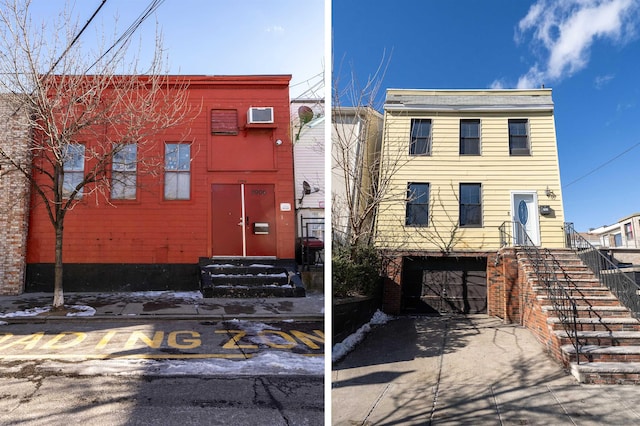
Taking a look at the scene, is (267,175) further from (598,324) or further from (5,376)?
(598,324)

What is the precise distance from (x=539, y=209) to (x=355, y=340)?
1.71 metres

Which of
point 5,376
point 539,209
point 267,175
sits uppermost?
point 267,175

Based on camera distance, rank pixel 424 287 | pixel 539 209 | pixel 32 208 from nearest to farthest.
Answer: pixel 539 209 < pixel 424 287 < pixel 32 208

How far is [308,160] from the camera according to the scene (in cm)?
1111

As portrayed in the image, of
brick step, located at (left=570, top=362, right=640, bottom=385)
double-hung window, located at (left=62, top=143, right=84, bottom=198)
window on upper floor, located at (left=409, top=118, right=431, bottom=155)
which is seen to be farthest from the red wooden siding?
brick step, located at (left=570, top=362, right=640, bottom=385)

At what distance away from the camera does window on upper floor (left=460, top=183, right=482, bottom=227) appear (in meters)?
4.05

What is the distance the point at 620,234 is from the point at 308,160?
309 inches

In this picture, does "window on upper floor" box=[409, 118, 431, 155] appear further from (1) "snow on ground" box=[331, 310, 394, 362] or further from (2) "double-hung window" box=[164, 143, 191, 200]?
(2) "double-hung window" box=[164, 143, 191, 200]

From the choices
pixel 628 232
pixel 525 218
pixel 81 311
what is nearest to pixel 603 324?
pixel 628 232

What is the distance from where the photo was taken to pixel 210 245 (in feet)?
30.4

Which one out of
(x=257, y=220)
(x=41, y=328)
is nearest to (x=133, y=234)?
(x=257, y=220)

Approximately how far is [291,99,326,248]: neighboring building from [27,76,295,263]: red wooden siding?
3.58 feet

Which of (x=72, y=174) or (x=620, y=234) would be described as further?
(x=72, y=174)

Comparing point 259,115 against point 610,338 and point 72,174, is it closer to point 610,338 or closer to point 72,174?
point 72,174
